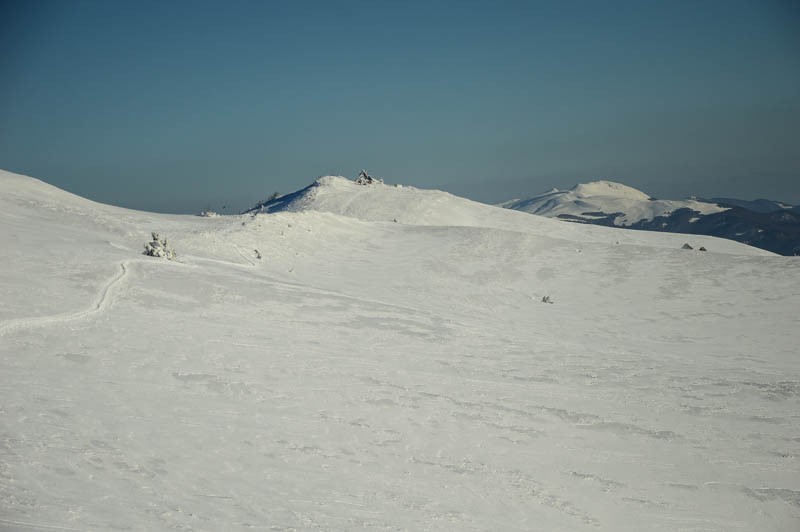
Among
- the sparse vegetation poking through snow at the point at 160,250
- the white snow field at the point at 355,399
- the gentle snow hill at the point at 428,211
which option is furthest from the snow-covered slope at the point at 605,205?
the sparse vegetation poking through snow at the point at 160,250

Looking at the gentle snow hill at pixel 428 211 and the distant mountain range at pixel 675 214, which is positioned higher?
the distant mountain range at pixel 675 214

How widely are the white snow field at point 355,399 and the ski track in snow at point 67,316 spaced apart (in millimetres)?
50

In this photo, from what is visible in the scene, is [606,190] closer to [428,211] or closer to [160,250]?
[428,211]

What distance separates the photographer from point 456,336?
16328mm

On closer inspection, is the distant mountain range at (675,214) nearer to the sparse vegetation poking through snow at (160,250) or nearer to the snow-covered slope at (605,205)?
the snow-covered slope at (605,205)

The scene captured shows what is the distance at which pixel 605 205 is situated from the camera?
4380 inches

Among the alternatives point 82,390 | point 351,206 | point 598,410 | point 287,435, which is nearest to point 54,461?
point 82,390

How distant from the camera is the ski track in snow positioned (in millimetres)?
10684

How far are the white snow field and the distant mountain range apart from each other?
54.2 metres

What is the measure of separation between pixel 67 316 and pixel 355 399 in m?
6.40

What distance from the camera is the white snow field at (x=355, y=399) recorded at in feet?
22.6

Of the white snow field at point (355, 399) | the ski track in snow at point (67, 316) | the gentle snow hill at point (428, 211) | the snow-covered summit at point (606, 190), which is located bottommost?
the white snow field at point (355, 399)

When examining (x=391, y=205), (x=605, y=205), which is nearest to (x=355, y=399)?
(x=391, y=205)

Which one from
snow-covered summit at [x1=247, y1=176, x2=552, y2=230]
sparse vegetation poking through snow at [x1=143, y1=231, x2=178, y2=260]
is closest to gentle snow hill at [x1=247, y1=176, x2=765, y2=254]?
snow-covered summit at [x1=247, y1=176, x2=552, y2=230]
